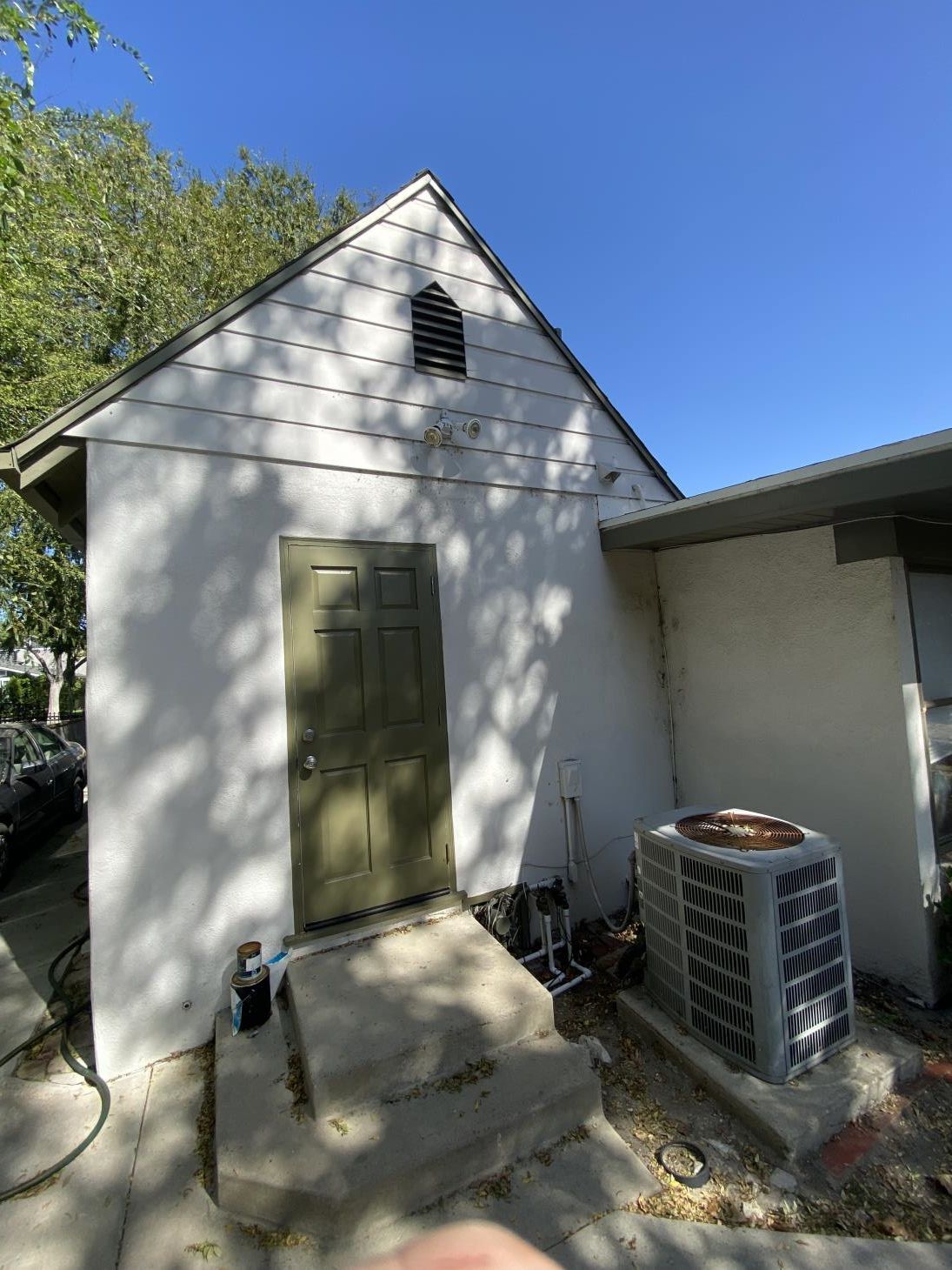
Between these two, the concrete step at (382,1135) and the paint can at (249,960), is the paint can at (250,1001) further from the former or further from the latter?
the concrete step at (382,1135)

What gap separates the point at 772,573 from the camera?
12.0 feet

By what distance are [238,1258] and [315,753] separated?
1.81 meters

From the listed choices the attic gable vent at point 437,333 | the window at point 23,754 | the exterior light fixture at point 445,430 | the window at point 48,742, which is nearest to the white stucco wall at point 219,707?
the exterior light fixture at point 445,430

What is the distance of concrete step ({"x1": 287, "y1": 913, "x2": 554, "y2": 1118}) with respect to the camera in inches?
83.3

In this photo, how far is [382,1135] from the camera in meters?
1.95

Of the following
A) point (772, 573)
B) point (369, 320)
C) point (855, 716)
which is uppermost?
point (369, 320)

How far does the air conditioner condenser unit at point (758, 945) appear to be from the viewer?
2.27 m

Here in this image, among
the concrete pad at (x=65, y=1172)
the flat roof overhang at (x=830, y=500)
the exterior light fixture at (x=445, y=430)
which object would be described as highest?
the exterior light fixture at (x=445, y=430)

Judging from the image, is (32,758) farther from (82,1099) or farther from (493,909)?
(493,909)

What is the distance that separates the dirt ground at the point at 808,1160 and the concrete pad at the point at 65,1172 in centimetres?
181

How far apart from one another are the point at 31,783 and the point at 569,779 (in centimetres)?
611

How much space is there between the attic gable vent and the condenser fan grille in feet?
10.3

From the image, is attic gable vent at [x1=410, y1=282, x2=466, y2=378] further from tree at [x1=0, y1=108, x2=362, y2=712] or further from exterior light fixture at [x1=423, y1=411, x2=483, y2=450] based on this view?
tree at [x1=0, y1=108, x2=362, y2=712]

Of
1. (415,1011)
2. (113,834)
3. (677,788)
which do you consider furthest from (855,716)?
(113,834)
